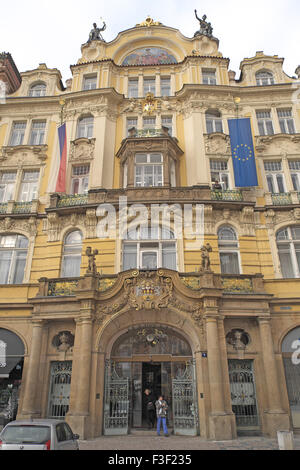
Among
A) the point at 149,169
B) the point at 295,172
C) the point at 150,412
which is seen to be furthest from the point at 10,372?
Result: the point at 295,172

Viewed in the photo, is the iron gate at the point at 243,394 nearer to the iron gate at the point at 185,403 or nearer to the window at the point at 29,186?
the iron gate at the point at 185,403

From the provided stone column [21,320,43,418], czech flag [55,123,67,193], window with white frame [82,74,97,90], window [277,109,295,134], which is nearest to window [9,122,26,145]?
czech flag [55,123,67,193]

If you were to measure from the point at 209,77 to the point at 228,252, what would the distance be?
15644 millimetres

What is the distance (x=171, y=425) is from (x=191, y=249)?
9.41 metres

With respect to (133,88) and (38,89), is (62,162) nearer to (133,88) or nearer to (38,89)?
(38,89)

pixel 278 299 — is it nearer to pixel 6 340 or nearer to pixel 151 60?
pixel 6 340

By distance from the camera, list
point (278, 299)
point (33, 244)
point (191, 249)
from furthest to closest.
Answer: point (33, 244)
point (191, 249)
point (278, 299)

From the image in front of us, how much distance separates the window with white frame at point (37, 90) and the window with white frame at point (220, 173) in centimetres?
1542

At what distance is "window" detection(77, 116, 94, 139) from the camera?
26000 millimetres

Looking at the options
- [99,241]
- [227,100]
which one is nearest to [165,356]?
[99,241]

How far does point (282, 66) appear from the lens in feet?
91.7

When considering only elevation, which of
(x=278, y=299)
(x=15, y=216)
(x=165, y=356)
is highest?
(x=15, y=216)

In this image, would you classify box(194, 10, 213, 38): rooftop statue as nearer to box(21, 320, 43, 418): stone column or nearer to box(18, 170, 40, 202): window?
box(18, 170, 40, 202): window

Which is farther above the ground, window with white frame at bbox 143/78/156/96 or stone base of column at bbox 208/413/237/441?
window with white frame at bbox 143/78/156/96
